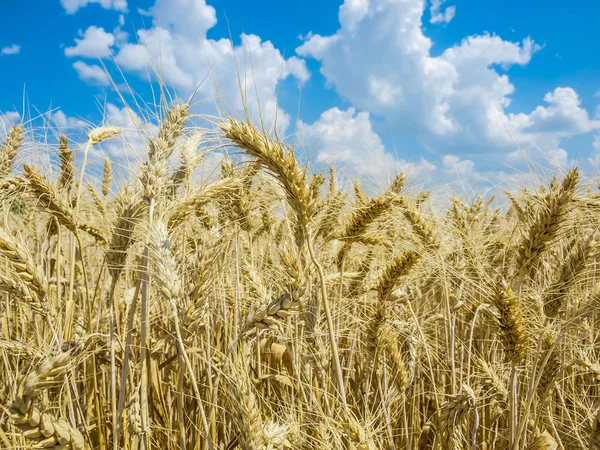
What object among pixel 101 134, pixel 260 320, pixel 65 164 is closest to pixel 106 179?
pixel 101 134

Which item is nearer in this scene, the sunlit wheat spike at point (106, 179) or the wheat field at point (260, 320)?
the wheat field at point (260, 320)

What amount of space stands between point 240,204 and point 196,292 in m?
0.96

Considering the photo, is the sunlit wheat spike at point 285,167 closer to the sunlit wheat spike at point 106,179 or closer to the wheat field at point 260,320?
the wheat field at point 260,320

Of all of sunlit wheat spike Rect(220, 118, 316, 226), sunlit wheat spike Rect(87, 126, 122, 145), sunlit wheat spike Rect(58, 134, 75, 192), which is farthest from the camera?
sunlit wheat spike Rect(87, 126, 122, 145)

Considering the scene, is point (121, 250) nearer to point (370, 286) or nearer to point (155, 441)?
point (155, 441)

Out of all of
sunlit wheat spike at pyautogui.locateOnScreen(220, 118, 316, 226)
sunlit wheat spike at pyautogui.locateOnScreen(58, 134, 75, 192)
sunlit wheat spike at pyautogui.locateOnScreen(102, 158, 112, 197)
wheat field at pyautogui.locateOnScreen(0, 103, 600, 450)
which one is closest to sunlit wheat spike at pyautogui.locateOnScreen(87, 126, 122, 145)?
wheat field at pyautogui.locateOnScreen(0, 103, 600, 450)

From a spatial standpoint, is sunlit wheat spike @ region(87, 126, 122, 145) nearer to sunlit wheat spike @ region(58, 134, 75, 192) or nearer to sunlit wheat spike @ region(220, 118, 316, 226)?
sunlit wheat spike @ region(58, 134, 75, 192)

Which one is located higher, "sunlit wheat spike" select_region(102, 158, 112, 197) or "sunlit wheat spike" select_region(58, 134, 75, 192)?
"sunlit wheat spike" select_region(102, 158, 112, 197)

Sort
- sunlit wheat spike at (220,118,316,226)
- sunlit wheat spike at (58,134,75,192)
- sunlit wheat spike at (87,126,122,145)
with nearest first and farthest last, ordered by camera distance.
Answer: sunlit wheat spike at (220,118,316,226) < sunlit wheat spike at (58,134,75,192) < sunlit wheat spike at (87,126,122,145)

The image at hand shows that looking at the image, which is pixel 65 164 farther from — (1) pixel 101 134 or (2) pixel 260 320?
(2) pixel 260 320

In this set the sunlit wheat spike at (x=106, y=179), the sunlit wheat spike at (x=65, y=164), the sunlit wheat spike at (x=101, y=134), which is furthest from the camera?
the sunlit wheat spike at (x=106, y=179)

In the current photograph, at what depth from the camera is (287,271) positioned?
1736 millimetres

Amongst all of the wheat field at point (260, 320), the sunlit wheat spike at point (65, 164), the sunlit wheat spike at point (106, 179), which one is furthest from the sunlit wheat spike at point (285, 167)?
the sunlit wheat spike at point (106, 179)

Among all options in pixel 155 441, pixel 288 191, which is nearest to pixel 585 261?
pixel 288 191
